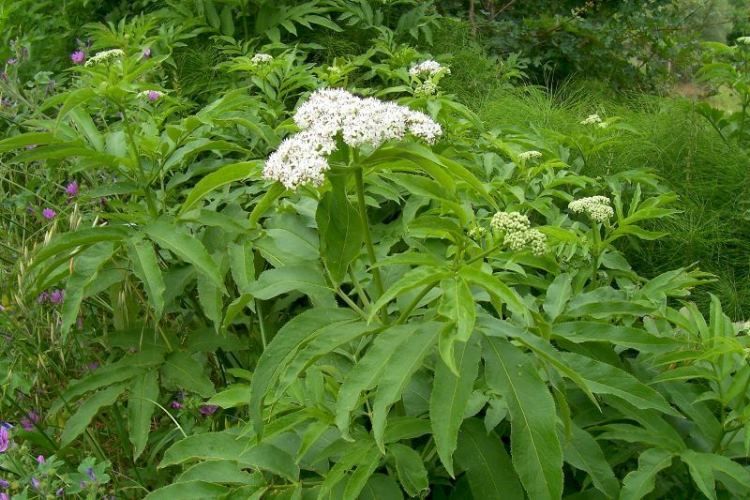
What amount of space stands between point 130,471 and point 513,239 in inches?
53.5

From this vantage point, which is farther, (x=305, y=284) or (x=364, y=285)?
(x=364, y=285)

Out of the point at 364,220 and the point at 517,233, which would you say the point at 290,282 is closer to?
the point at 364,220

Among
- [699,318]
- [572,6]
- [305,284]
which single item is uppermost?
[305,284]

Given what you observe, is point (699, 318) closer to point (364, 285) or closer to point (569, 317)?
point (569, 317)

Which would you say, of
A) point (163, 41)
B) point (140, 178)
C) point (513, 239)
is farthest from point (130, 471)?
point (163, 41)

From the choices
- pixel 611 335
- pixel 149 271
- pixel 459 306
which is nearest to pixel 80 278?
pixel 149 271

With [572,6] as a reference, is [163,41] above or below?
above

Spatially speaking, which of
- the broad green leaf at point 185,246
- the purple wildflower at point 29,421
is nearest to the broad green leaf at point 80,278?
the broad green leaf at point 185,246

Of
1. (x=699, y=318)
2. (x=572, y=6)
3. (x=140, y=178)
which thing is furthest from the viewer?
(x=572, y=6)

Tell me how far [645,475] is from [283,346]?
78 centimetres

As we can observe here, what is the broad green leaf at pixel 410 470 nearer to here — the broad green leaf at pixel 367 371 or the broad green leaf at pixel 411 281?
the broad green leaf at pixel 367 371

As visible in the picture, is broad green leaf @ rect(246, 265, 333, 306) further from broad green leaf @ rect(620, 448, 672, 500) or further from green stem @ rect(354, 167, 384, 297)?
broad green leaf @ rect(620, 448, 672, 500)

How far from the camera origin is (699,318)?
1839 millimetres

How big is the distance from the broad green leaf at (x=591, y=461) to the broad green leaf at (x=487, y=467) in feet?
0.42
